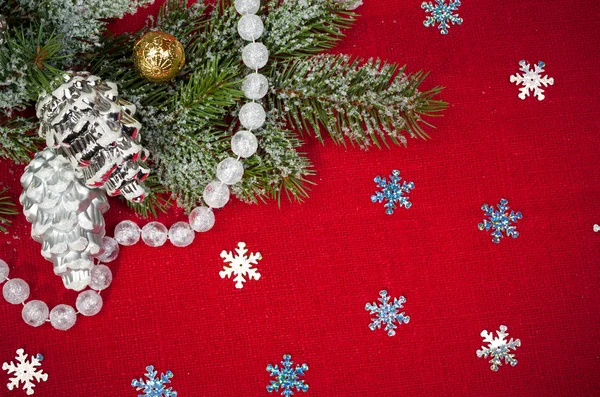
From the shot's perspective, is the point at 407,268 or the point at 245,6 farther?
the point at 407,268

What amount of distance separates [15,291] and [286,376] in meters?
0.41

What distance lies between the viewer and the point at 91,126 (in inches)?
26.0

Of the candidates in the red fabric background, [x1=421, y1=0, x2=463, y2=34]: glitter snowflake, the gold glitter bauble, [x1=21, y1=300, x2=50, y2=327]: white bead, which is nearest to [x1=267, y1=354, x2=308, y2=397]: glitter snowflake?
the red fabric background

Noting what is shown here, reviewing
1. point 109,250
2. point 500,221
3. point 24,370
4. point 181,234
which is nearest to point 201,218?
point 181,234

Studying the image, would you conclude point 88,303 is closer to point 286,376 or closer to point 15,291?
point 15,291

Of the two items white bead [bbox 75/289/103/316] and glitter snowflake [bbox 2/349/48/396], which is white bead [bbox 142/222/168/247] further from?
glitter snowflake [bbox 2/349/48/396]

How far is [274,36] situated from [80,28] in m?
0.24

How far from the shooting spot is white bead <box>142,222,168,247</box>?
2.89 feet

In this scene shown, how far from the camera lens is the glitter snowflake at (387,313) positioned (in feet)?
3.02

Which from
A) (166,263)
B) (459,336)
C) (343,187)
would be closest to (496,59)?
(343,187)

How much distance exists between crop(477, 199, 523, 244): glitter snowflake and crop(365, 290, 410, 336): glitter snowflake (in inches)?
6.8

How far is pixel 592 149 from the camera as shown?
0.95m

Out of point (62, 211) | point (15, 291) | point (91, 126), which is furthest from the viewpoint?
point (15, 291)

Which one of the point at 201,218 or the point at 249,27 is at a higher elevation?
the point at 249,27
